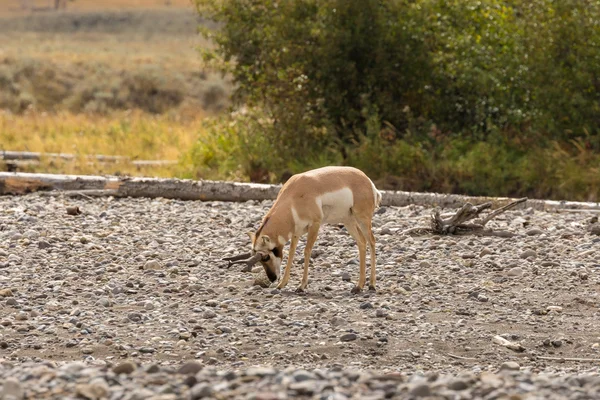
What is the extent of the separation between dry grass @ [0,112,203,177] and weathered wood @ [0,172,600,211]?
11.6ft

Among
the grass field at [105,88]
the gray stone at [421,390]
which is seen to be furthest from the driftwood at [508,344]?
the grass field at [105,88]

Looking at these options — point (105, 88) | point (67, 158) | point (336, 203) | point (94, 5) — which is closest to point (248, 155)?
point (67, 158)

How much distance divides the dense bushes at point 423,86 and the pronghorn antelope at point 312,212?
25.4ft

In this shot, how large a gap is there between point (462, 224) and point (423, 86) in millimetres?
7197

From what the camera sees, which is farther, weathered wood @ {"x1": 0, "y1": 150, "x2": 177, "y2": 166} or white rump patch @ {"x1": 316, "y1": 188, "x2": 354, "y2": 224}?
weathered wood @ {"x1": 0, "y1": 150, "x2": 177, "y2": 166}

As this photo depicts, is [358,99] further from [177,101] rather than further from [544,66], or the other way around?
[177,101]

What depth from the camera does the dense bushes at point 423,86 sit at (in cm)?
1702

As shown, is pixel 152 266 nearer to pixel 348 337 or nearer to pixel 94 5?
pixel 348 337

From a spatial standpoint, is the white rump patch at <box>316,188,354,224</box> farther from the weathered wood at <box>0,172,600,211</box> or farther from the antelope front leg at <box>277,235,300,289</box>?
the weathered wood at <box>0,172,600,211</box>

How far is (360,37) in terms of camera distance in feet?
58.7

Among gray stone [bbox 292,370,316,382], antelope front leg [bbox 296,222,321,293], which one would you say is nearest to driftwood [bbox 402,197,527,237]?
antelope front leg [bbox 296,222,321,293]

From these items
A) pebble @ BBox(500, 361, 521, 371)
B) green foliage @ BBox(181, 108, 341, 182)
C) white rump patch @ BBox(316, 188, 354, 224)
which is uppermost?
white rump patch @ BBox(316, 188, 354, 224)

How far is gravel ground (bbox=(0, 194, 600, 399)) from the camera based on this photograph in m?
5.50

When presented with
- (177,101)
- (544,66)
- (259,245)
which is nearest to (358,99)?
(544,66)
